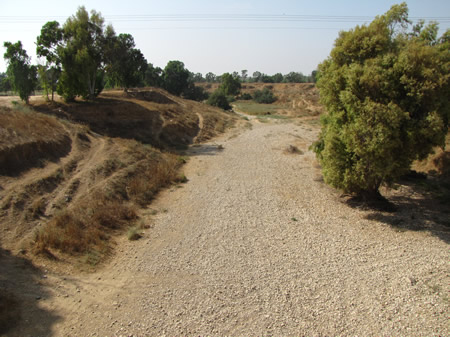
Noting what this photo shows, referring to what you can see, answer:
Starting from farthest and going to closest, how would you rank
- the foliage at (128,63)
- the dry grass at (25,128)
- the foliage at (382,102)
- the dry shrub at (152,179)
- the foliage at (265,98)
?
the foliage at (265,98), the foliage at (128,63), the dry shrub at (152,179), the dry grass at (25,128), the foliage at (382,102)

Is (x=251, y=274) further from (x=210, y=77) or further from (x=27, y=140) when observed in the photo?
(x=210, y=77)

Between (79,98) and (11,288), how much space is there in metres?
27.9

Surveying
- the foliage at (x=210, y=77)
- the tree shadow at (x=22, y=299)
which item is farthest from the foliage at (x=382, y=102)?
the foliage at (x=210, y=77)

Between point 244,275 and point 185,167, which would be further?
point 185,167

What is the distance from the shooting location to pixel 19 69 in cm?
2536

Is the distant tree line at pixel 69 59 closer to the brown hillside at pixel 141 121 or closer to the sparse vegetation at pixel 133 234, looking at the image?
the brown hillside at pixel 141 121

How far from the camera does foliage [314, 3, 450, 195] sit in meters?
11.7

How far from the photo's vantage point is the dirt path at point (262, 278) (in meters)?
7.62

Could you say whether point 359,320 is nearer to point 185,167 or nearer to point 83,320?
point 83,320

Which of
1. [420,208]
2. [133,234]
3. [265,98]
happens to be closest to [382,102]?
[420,208]

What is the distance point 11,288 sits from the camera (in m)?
8.34

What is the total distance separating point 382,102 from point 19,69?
26765mm

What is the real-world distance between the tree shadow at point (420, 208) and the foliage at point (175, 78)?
56.1 meters

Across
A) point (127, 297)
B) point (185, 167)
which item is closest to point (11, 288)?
point (127, 297)
